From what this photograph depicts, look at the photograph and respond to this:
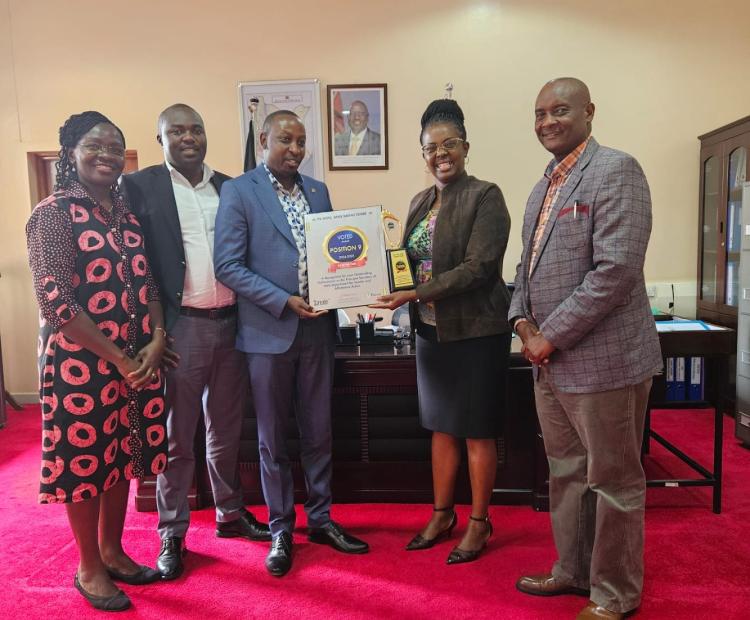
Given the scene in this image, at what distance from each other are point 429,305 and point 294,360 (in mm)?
545

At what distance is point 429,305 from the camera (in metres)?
2.22

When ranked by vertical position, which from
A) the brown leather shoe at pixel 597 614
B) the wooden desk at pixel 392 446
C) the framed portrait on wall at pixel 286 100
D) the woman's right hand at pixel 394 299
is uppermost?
the framed portrait on wall at pixel 286 100

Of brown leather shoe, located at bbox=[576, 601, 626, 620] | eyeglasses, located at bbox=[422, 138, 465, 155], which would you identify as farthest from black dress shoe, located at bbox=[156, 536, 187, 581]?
eyeglasses, located at bbox=[422, 138, 465, 155]

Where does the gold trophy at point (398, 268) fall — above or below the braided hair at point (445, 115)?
below

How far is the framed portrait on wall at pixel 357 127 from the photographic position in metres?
4.43

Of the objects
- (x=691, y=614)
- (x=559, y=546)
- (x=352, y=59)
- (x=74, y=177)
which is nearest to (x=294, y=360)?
(x=74, y=177)

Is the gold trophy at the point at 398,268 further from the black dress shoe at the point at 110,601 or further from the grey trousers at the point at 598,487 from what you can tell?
the black dress shoe at the point at 110,601

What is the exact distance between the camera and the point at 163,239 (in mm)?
2109

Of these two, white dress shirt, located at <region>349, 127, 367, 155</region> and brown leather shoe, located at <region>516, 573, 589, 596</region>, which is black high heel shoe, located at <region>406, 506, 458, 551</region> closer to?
brown leather shoe, located at <region>516, 573, 589, 596</region>

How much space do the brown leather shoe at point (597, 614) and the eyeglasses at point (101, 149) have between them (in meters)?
2.03

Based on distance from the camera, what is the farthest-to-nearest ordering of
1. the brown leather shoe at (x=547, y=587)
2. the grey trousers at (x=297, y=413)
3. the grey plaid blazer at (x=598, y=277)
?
1. the grey trousers at (x=297, y=413)
2. the brown leather shoe at (x=547, y=587)
3. the grey plaid blazer at (x=598, y=277)

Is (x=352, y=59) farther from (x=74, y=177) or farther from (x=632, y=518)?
(x=632, y=518)

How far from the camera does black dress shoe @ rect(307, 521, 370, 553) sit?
2262mm

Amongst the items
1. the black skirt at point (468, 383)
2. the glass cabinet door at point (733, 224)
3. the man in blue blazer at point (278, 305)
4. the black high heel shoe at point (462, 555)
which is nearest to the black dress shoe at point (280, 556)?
the man in blue blazer at point (278, 305)
